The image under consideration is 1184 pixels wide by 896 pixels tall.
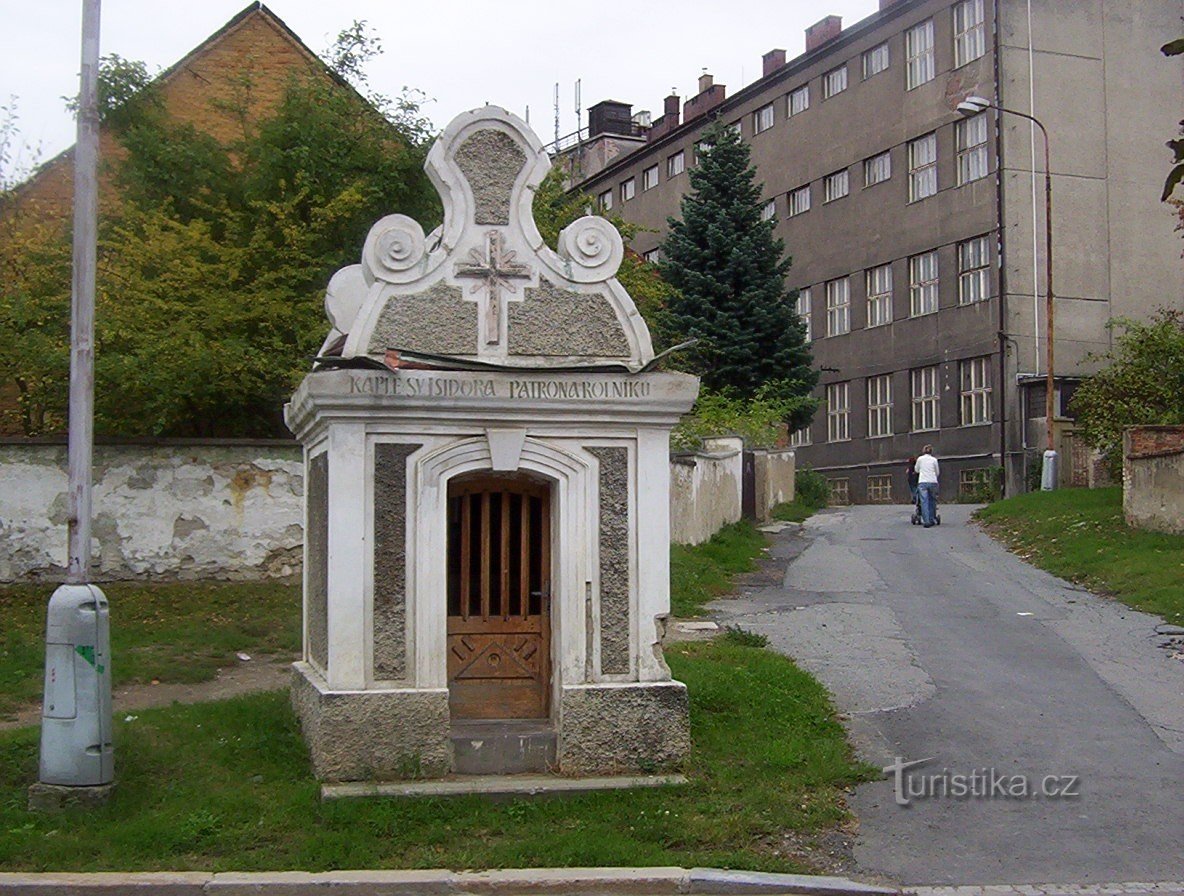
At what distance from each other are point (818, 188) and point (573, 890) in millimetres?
39126

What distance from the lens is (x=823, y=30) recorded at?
4634cm

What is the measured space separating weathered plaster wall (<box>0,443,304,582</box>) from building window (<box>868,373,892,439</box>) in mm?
28443

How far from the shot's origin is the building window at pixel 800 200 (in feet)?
147

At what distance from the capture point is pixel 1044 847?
7.81 meters

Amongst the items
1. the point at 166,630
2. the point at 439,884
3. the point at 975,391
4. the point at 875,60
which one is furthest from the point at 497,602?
the point at 875,60

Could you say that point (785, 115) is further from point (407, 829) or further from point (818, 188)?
point (407, 829)

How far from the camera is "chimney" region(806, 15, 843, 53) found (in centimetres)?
4612

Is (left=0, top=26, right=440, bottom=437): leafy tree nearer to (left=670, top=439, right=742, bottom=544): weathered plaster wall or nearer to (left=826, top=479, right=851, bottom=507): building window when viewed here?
(left=670, top=439, right=742, bottom=544): weathered plaster wall

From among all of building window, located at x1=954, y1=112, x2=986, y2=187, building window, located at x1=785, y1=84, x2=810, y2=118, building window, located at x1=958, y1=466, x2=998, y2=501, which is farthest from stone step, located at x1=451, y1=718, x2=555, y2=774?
building window, located at x1=785, y1=84, x2=810, y2=118

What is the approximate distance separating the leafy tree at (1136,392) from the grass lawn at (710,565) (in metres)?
7.80

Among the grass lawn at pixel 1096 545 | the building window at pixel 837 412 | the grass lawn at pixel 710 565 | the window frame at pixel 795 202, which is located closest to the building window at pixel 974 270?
the building window at pixel 837 412

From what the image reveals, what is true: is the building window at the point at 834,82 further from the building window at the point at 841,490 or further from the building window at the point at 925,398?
the building window at the point at 841,490

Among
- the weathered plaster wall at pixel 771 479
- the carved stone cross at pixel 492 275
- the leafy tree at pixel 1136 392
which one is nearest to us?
the carved stone cross at pixel 492 275

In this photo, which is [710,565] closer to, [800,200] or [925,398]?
[925,398]
